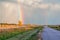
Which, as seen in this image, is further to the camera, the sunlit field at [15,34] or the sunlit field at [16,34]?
the sunlit field at [15,34]

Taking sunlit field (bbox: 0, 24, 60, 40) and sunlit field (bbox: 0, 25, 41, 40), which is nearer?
sunlit field (bbox: 0, 24, 60, 40)

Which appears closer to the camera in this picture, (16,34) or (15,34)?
(15,34)
